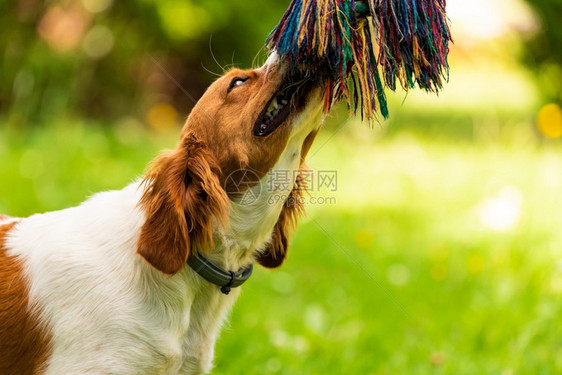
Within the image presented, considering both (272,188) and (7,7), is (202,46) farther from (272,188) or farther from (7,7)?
(272,188)

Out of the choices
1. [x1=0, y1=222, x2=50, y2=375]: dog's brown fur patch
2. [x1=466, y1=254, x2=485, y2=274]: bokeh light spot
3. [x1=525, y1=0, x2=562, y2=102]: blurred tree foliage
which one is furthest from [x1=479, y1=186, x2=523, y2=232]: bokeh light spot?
[x1=525, y1=0, x2=562, y2=102]: blurred tree foliage

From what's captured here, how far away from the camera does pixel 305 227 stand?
218 inches

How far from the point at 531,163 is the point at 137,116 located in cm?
569

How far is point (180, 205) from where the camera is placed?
2312 mm

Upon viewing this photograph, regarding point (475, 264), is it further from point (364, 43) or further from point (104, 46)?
point (104, 46)

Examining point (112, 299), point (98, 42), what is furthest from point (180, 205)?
point (98, 42)

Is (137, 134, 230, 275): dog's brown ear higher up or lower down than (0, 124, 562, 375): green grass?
higher up

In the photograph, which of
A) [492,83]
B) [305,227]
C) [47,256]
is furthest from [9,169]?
[492,83]

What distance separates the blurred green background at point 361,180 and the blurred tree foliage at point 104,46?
24 millimetres

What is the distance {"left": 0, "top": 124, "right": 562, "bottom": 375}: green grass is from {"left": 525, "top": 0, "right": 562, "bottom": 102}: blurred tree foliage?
1967 mm

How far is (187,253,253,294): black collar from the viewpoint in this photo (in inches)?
96.5

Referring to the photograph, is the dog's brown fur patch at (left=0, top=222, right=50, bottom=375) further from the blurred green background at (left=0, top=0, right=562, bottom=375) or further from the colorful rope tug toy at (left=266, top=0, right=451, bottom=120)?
the colorful rope tug toy at (left=266, top=0, right=451, bottom=120)

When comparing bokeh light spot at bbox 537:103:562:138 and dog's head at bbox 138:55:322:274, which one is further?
bokeh light spot at bbox 537:103:562:138

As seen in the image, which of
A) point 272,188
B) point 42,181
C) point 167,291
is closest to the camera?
point 167,291
